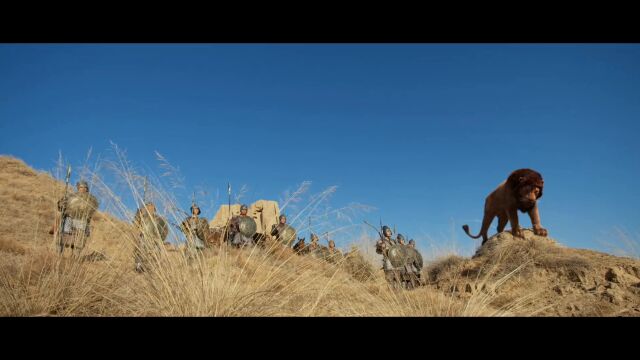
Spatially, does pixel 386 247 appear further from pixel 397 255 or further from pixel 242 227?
pixel 242 227

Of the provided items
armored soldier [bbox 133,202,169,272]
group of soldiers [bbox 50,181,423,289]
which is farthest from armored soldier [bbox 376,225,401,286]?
armored soldier [bbox 133,202,169,272]

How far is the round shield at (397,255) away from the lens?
634cm

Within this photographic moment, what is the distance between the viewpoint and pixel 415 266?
7211 millimetres

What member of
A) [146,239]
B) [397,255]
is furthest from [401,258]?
[146,239]

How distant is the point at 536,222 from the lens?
277 inches

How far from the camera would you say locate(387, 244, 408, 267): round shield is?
20.8 ft

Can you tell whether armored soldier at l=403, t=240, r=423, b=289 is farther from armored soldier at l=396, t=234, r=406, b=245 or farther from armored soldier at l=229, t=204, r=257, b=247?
armored soldier at l=229, t=204, r=257, b=247

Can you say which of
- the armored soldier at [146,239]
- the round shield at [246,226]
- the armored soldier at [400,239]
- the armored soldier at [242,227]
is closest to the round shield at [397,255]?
the armored soldier at [400,239]

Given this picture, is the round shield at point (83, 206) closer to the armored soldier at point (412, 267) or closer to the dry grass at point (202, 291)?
the dry grass at point (202, 291)
